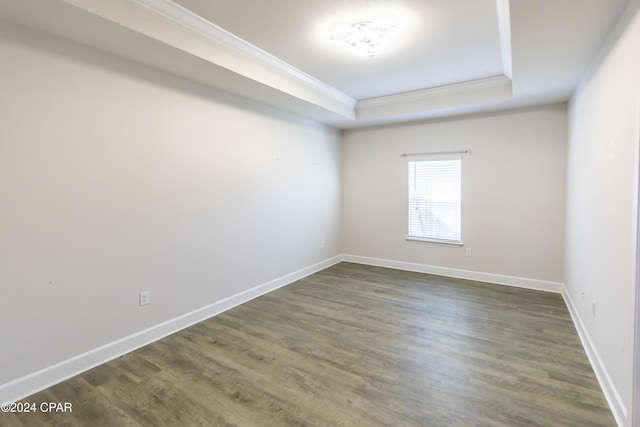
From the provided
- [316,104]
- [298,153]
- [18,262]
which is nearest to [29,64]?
[18,262]

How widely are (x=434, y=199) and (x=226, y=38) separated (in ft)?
12.3

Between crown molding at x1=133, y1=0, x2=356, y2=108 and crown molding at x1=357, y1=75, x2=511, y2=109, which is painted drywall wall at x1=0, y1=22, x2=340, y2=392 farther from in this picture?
crown molding at x1=357, y1=75, x2=511, y2=109

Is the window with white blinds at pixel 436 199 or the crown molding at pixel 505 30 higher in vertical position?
the crown molding at pixel 505 30

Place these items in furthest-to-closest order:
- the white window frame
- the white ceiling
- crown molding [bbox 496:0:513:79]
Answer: the white window frame, crown molding [bbox 496:0:513:79], the white ceiling

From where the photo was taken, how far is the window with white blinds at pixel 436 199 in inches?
195

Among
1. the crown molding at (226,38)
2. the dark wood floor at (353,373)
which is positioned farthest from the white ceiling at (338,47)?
the dark wood floor at (353,373)

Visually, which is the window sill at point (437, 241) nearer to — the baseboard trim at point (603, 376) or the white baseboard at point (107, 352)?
the baseboard trim at point (603, 376)

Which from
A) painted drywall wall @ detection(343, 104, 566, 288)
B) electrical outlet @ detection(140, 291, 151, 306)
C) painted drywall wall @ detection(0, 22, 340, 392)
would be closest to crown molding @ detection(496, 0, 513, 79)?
painted drywall wall @ detection(343, 104, 566, 288)

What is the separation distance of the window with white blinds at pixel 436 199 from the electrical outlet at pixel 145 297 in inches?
155

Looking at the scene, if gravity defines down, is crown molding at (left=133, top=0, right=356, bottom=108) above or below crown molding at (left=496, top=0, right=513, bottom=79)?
above

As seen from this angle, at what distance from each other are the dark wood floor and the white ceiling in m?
2.48

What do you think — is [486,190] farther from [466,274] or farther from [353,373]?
[353,373]

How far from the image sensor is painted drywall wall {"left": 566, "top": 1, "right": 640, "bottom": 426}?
1.80 m

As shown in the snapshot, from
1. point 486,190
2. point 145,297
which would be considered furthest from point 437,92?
point 145,297
